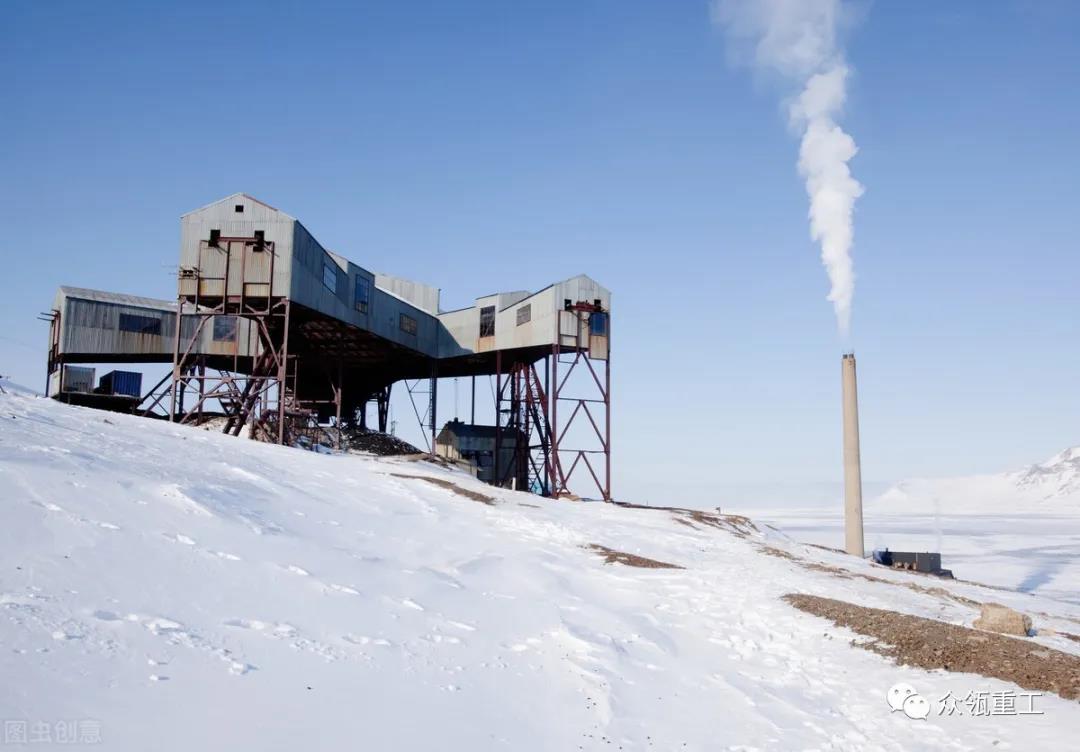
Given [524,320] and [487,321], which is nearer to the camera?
[524,320]

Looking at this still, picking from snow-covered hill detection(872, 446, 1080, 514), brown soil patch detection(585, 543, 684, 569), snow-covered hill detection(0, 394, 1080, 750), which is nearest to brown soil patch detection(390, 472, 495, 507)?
brown soil patch detection(585, 543, 684, 569)

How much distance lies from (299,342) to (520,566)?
122ft

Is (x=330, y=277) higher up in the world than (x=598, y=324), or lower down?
higher up

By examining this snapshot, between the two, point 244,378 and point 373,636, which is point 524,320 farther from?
point 373,636

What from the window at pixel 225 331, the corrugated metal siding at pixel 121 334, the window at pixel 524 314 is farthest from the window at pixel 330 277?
the window at pixel 225 331

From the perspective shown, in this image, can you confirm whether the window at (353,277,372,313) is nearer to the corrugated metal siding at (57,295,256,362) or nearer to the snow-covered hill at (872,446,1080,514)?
the corrugated metal siding at (57,295,256,362)

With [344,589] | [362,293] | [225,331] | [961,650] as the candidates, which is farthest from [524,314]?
[961,650]

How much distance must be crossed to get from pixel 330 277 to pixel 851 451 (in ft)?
92.1

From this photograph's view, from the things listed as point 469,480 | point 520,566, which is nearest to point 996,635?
point 520,566

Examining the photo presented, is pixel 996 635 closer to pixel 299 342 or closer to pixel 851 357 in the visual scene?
pixel 851 357

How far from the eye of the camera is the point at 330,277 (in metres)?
40.3

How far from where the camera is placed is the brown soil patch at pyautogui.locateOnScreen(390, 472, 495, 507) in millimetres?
25844

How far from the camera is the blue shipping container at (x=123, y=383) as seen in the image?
46875 millimetres

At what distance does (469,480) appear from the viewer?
32.7 m
